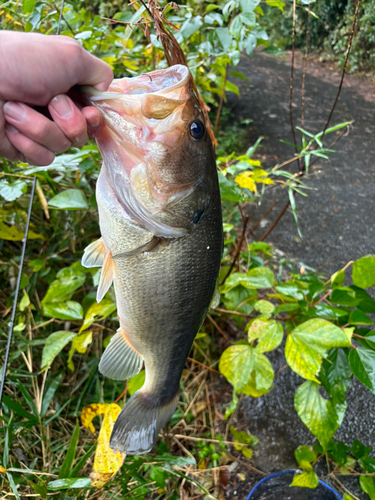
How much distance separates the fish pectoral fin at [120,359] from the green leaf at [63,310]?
296 millimetres

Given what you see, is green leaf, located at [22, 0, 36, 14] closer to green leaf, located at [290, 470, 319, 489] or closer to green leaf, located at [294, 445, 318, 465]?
green leaf, located at [290, 470, 319, 489]

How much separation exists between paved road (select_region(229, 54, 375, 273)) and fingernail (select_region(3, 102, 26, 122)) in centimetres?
311

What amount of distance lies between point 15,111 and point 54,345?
120cm

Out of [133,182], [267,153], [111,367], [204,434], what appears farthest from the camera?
[267,153]

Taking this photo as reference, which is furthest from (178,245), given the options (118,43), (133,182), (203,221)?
(118,43)

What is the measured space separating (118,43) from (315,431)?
8.20ft

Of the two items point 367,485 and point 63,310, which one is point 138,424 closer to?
point 63,310

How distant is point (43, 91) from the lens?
90 centimetres

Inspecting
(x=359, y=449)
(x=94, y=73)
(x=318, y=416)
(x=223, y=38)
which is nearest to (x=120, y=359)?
(x=318, y=416)

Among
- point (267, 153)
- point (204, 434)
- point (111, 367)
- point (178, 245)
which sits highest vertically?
point (178, 245)

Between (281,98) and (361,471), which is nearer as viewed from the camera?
(361,471)

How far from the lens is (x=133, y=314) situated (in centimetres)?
140

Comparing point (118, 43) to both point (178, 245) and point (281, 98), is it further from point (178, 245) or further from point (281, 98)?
point (281, 98)

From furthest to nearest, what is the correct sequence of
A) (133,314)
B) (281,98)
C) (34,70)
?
(281,98), (133,314), (34,70)
